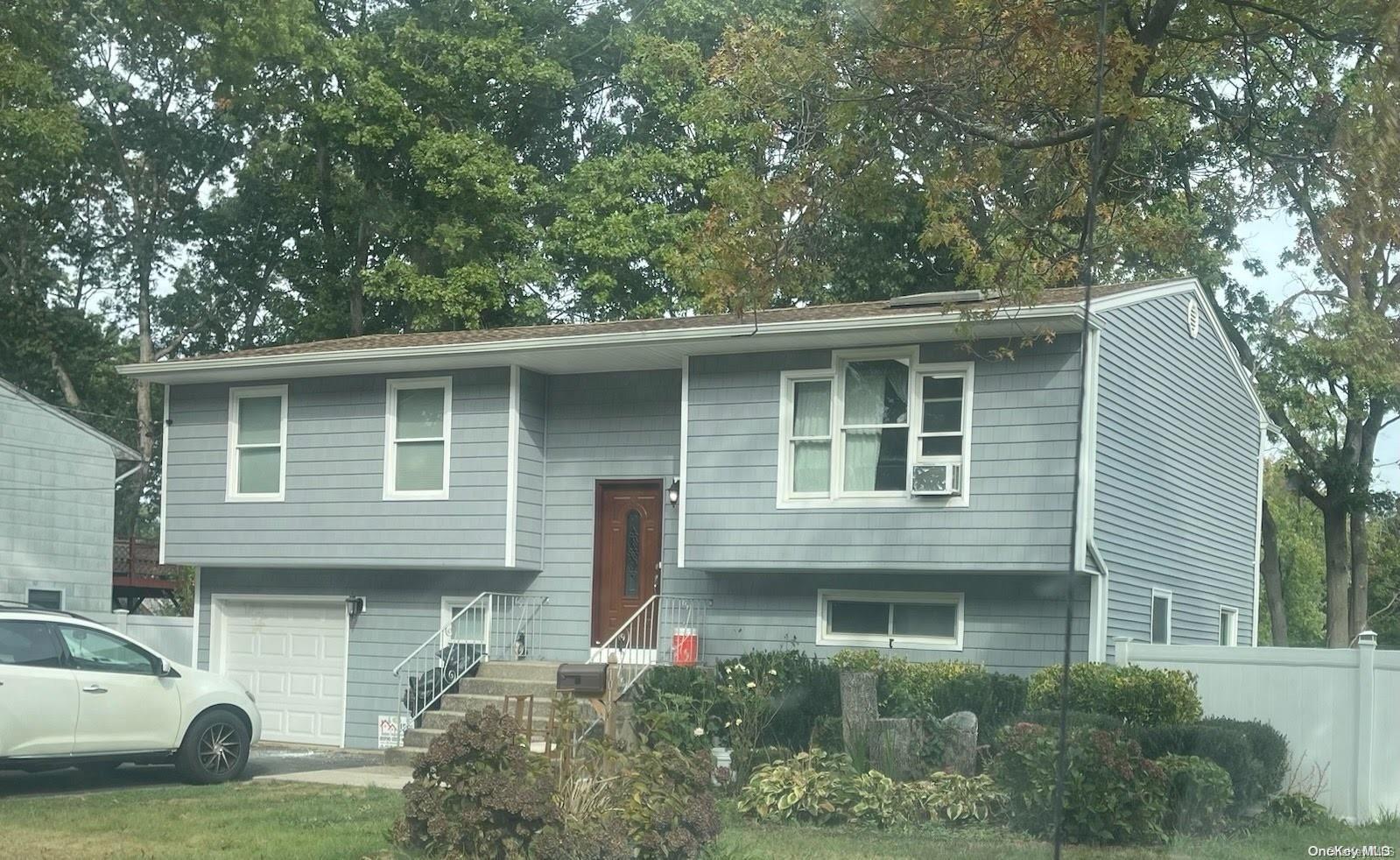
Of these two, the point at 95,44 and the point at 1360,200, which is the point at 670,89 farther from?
the point at 1360,200

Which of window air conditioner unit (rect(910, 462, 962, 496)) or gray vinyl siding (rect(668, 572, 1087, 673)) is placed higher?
window air conditioner unit (rect(910, 462, 962, 496))

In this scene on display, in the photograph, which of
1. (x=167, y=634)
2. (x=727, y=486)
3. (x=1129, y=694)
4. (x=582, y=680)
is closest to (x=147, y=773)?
(x=727, y=486)

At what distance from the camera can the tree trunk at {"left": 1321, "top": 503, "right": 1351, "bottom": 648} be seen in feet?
40.9

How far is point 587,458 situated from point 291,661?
4.94 m

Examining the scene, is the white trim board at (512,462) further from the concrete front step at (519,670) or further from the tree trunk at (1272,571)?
the tree trunk at (1272,571)

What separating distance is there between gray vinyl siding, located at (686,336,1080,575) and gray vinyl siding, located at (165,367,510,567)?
2.65 metres

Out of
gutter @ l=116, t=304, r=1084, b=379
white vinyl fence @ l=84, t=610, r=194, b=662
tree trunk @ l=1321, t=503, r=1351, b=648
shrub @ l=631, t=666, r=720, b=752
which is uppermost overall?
gutter @ l=116, t=304, r=1084, b=379

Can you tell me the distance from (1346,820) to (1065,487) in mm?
4224

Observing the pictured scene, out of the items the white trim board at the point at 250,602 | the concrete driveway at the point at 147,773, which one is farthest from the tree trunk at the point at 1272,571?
the white trim board at the point at 250,602

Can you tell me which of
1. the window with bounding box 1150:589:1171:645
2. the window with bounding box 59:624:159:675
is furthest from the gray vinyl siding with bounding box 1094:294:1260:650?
the window with bounding box 59:624:159:675

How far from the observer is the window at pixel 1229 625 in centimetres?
1988

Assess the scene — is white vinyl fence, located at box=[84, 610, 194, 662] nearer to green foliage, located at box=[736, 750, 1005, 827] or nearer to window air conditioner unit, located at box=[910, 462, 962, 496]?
window air conditioner unit, located at box=[910, 462, 962, 496]

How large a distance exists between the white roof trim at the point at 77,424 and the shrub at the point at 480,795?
808 inches

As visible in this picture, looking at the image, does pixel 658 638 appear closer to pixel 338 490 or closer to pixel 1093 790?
pixel 338 490
